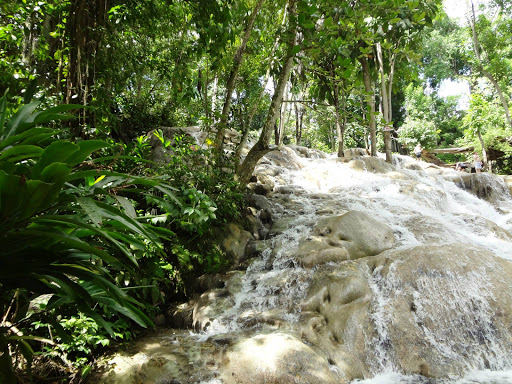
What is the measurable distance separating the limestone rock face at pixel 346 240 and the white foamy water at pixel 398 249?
22cm

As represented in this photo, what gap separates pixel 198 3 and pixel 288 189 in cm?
552

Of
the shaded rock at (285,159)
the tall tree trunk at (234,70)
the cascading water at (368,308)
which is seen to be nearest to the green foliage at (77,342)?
the cascading water at (368,308)

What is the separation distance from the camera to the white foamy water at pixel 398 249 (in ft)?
10.8

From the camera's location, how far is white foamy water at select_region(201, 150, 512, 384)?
→ 3.29 m

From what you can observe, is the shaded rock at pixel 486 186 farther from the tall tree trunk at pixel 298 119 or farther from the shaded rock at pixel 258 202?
the tall tree trunk at pixel 298 119

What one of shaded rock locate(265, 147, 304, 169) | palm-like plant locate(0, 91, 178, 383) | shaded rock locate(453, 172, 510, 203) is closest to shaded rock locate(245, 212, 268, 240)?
palm-like plant locate(0, 91, 178, 383)

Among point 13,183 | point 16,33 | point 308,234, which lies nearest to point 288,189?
point 308,234

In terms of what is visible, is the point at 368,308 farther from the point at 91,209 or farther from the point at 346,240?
the point at 91,209

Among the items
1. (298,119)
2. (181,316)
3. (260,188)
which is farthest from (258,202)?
(298,119)

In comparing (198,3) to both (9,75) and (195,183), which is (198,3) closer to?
(9,75)

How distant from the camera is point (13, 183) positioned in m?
0.80

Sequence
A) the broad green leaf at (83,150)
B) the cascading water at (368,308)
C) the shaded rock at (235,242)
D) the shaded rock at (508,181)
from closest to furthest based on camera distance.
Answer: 1. the broad green leaf at (83,150)
2. the cascading water at (368,308)
3. the shaded rock at (235,242)
4. the shaded rock at (508,181)

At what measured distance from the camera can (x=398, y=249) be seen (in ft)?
15.5

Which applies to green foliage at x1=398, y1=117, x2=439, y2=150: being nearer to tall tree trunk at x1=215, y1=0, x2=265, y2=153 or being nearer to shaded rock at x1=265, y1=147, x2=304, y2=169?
shaded rock at x1=265, y1=147, x2=304, y2=169
